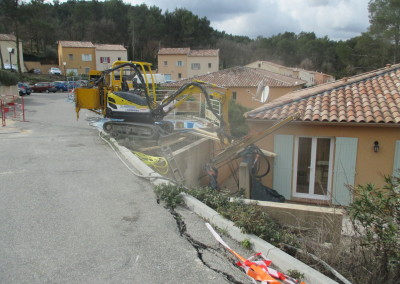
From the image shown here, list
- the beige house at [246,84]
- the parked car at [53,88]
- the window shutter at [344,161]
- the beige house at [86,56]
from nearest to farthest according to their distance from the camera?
the window shutter at [344,161], the beige house at [246,84], the parked car at [53,88], the beige house at [86,56]

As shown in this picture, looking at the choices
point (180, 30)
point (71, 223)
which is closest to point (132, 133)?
point (71, 223)

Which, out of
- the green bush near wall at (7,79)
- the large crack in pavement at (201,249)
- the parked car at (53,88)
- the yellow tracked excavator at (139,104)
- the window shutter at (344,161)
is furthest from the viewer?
the parked car at (53,88)

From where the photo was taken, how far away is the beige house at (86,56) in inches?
2731

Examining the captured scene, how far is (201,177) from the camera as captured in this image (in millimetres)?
13641

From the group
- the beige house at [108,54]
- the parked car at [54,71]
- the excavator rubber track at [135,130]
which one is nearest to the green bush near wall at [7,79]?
the excavator rubber track at [135,130]

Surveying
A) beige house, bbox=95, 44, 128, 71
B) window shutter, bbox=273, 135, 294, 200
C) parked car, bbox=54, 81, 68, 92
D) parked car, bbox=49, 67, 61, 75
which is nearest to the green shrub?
window shutter, bbox=273, 135, 294, 200

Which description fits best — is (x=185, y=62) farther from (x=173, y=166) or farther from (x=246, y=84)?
(x=173, y=166)

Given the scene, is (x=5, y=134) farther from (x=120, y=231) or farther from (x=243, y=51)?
(x=243, y=51)

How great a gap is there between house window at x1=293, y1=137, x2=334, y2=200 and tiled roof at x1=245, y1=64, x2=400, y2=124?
0.90 meters

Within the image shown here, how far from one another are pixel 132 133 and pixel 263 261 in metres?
9.23

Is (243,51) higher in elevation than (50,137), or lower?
higher

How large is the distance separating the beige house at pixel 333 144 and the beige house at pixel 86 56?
6215 centimetres

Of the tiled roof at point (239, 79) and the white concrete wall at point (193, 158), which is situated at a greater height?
the tiled roof at point (239, 79)

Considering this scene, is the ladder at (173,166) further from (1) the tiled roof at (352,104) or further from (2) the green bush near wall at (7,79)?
(2) the green bush near wall at (7,79)
